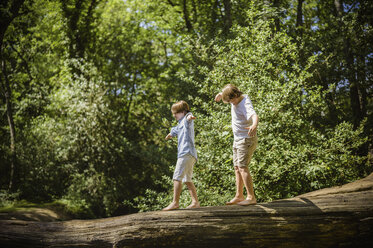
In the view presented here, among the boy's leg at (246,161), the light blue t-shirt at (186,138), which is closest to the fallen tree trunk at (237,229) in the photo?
the boy's leg at (246,161)

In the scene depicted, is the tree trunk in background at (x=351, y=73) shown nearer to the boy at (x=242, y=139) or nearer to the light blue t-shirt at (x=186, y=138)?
the boy at (x=242, y=139)

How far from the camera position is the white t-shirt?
13.9ft

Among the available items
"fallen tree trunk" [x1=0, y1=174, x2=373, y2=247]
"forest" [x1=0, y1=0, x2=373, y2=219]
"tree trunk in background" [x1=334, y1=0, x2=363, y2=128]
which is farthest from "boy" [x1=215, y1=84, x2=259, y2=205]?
"tree trunk in background" [x1=334, y1=0, x2=363, y2=128]

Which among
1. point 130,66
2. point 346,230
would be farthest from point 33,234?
point 130,66

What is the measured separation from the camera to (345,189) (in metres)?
4.37

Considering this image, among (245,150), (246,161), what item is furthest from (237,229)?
(245,150)

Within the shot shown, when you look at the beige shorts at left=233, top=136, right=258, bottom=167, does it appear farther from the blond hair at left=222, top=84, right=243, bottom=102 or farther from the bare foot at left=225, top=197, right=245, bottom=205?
the blond hair at left=222, top=84, right=243, bottom=102

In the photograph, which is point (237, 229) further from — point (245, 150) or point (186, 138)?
point (186, 138)

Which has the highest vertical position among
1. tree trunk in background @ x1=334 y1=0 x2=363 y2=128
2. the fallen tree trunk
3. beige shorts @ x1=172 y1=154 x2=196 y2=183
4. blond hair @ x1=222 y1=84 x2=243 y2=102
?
tree trunk in background @ x1=334 y1=0 x2=363 y2=128

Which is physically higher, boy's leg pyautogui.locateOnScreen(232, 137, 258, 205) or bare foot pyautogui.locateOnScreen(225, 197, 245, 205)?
boy's leg pyautogui.locateOnScreen(232, 137, 258, 205)

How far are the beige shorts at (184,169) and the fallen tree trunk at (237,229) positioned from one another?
616 mm

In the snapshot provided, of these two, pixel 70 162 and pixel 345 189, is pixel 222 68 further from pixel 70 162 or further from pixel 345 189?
pixel 70 162

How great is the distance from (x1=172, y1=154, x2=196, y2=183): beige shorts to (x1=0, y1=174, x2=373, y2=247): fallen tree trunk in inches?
24.3

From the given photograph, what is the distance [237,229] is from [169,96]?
40.5ft
